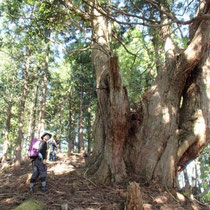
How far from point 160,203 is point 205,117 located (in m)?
2.53

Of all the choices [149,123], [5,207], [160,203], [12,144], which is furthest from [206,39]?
[12,144]

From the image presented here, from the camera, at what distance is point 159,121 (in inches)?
227

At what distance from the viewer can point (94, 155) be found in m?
6.06

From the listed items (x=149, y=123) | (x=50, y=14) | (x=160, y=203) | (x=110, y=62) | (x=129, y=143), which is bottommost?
(x=160, y=203)

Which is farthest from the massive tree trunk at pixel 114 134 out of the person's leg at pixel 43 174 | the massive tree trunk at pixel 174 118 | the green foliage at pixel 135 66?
the green foliage at pixel 135 66

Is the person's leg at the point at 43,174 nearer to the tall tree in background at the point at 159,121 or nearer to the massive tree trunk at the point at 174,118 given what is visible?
the tall tree in background at the point at 159,121

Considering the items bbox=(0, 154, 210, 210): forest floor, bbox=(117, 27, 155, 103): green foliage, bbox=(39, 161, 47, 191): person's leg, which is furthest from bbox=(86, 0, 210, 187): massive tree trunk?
bbox=(117, 27, 155, 103): green foliage

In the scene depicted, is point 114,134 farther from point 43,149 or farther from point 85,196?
point 43,149

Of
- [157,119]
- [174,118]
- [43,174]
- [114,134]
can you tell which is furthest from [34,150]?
[174,118]

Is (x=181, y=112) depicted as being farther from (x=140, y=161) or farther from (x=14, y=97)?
(x=14, y=97)

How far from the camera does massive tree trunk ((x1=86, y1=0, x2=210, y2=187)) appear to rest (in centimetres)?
534

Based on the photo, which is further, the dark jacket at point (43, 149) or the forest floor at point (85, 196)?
the dark jacket at point (43, 149)

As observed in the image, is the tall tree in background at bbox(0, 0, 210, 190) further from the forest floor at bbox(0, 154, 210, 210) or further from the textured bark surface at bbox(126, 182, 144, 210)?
the textured bark surface at bbox(126, 182, 144, 210)

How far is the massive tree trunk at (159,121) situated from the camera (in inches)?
210
